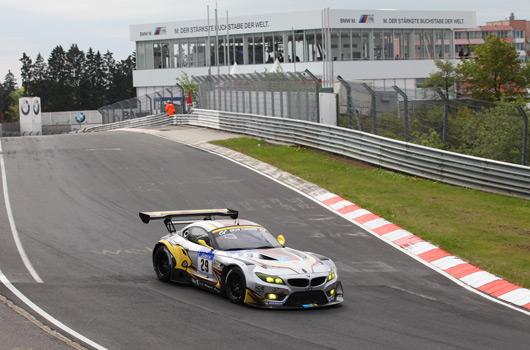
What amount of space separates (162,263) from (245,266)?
92.1 inches

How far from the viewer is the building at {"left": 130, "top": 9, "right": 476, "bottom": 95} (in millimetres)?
64750

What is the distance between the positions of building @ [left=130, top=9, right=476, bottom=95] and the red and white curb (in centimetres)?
4377

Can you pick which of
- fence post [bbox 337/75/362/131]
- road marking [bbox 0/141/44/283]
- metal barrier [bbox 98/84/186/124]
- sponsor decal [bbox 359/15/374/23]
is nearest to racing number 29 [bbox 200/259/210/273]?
road marking [bbox 0/141/44/283]

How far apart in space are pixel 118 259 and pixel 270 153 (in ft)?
45.9

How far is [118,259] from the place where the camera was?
1346 cm

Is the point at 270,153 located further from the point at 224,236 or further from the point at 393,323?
the point at 393,323

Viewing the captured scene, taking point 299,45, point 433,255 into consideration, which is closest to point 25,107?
point 299,45

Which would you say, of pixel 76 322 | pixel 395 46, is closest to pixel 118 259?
pixel 76 322

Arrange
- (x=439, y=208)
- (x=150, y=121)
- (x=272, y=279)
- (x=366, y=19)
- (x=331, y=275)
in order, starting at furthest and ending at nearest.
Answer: (x=366, y=19)
(x=150, y=121)
(x=439, y=208)
(x=331, y=275)
(x=272, y=279)

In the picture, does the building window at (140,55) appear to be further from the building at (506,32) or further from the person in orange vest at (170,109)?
the building at (506,32)

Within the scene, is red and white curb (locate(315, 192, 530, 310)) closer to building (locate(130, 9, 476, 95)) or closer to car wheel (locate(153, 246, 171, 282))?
car wheel (locate(153, 246, 171, 282))

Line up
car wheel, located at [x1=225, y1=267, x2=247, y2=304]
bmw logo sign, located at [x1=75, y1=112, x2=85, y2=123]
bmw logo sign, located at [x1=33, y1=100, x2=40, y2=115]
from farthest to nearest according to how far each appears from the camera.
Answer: bmw logo sign, located at [x1=75, y1=112, x2=85, y2=123]
bmw logo sign, located at [x1=33, y1=100, x2=40, y2=115]
car wheel, located at [x1=225, y1=267, x2=247, y2=304]

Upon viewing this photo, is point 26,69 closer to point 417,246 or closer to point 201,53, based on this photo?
point 201,53

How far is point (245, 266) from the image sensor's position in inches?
413
